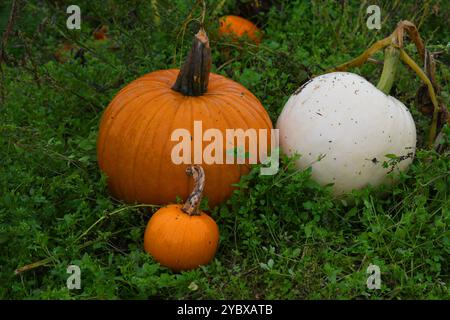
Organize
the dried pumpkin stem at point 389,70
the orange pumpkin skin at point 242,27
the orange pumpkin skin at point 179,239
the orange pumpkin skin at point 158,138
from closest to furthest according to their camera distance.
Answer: the orange pumpkin skin at point 179,239
the orange pumpkin skin at point 158,138
the dried pumpkin stem at point 389,70
the orange pumpkin skin at point 242,27

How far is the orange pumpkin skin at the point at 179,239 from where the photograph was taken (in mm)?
3113

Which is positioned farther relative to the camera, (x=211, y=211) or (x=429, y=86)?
(x=429, y=86)

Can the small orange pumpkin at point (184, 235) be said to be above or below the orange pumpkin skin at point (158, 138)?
below

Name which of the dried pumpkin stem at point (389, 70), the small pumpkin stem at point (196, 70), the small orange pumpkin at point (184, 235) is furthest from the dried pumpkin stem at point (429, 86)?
the small orange pumpkin at point (184, 235)

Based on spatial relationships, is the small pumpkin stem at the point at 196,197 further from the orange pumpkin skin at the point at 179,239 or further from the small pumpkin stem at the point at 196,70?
the small pumpkin stem at the point at 196,70

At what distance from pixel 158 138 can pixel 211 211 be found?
1.29 ft

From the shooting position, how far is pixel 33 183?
346cm

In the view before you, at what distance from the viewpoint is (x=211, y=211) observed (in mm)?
3436

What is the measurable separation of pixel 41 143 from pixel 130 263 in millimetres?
848

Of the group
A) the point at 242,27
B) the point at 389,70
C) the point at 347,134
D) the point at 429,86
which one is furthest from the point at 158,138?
the point at 242,27

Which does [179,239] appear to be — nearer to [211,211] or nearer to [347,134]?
[211,211]

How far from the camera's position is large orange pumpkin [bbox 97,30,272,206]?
→ 338cm

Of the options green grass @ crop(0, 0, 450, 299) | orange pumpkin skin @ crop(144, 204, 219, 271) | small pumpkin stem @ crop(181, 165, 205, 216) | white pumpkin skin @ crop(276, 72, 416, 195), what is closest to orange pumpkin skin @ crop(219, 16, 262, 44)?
green grass @ crop(0, 0, 450, 299)

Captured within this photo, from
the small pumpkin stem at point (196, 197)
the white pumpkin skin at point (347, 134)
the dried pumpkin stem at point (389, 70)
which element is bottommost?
the small pumpkin stem at point (196, 197)
